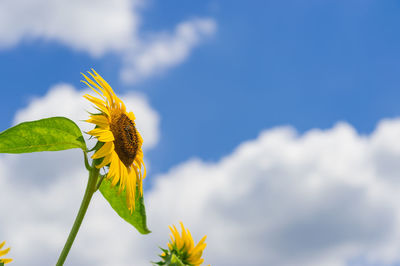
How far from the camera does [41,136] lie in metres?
2.21

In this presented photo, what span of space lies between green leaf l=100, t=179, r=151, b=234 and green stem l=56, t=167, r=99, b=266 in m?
0.23

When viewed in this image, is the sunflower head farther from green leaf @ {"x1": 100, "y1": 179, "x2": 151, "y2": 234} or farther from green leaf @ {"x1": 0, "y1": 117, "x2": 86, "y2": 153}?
green leaf @ {"x1": 0, "y1": 117, "x2": 86, "y2": 153}

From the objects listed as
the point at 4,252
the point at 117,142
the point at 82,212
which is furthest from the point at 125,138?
the point at 4,252

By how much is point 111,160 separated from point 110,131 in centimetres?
17

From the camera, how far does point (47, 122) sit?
220 cm

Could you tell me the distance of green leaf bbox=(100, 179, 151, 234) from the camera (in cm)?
264

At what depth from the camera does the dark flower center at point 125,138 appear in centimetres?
264

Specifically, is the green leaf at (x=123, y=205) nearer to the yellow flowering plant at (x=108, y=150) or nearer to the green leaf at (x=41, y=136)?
the yellow flowering plant at (x=108, y=150)

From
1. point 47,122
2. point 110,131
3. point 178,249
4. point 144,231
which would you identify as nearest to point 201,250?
point 178,249

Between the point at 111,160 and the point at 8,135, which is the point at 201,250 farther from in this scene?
the point at 8,135

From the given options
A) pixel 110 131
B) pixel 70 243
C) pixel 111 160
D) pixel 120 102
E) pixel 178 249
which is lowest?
pixel 70 243

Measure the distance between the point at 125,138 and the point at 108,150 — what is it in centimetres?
26

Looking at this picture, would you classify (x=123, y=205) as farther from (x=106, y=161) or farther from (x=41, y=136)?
(x=41, y=136)

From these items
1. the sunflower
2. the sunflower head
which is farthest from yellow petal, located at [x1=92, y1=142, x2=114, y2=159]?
the sunflower head
